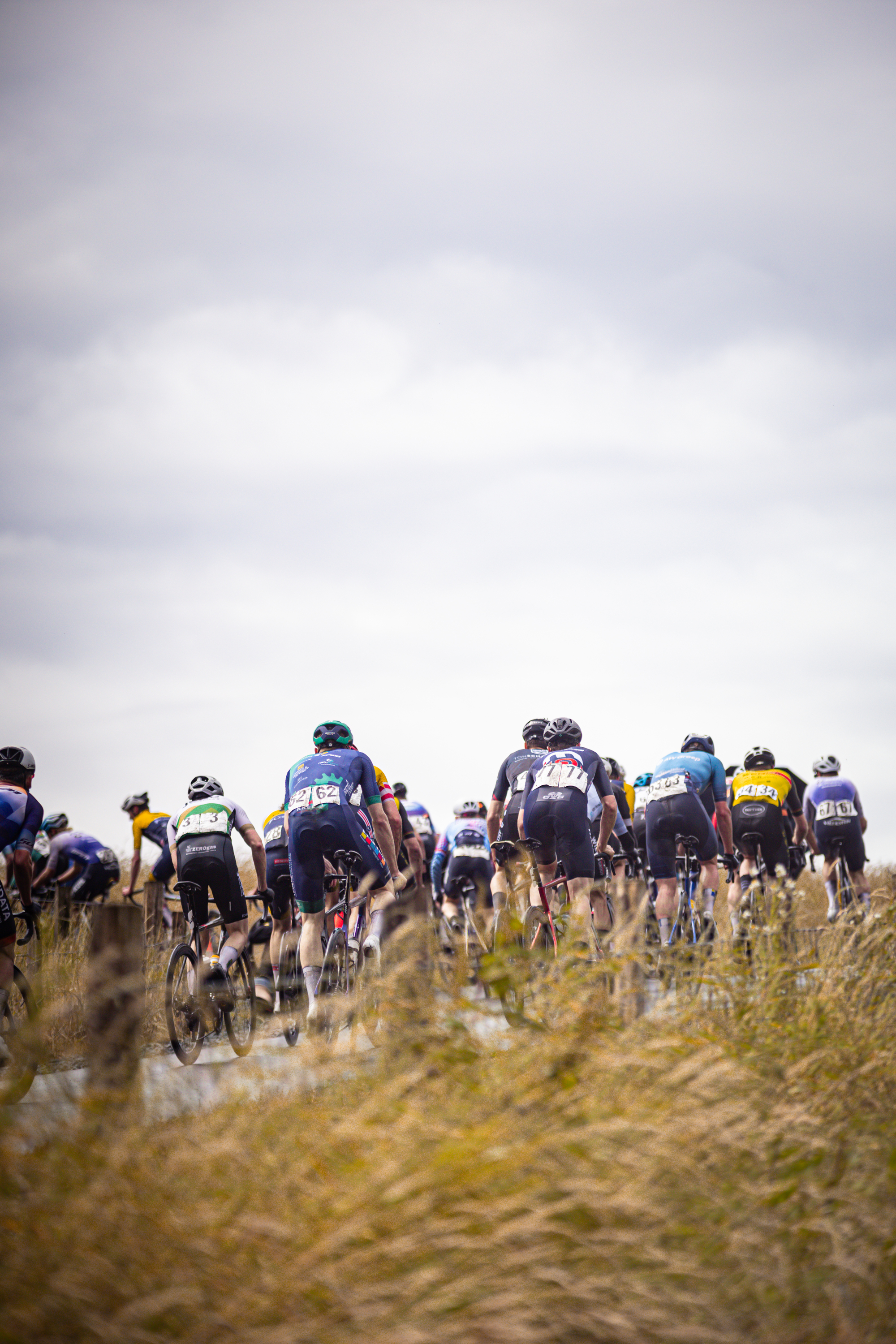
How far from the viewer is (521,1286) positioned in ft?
8.81

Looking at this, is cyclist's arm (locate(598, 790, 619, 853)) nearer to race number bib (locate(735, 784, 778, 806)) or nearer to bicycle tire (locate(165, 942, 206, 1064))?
race number bib (locate(735, 784, 778, 806))

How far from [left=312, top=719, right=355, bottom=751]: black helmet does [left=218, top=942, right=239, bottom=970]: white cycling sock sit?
5.63 feet

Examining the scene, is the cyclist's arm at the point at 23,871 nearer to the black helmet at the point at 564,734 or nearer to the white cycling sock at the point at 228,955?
the white cycling sock at the point at 228,955

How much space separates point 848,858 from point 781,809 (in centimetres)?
302

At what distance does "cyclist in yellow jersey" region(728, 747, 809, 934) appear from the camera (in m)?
12.5

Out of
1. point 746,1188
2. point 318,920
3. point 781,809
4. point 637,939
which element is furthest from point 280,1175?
point 781,809

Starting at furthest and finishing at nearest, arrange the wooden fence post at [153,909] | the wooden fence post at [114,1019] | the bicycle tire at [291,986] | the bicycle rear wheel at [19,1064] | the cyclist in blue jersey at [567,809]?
the wooden fence post at [153,909], the cyclist in blue jersey at [567,809], the bicycle tire at [291,986], the wooden fence post at [114,1019], the bicycle rear wheel at [19,1064]

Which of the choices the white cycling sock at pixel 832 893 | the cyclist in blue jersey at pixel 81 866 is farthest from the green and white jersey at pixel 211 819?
the white cycling sock at pixel 832 893

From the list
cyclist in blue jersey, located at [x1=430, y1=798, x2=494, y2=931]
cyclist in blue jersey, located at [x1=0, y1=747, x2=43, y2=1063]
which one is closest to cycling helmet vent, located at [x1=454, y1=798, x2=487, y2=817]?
cyclist in blue jersey, located at [x1=430, y1=798, x2=494, y2=931]

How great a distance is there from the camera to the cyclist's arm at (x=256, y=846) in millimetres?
8164

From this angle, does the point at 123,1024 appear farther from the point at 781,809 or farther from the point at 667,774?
the point at 781,809

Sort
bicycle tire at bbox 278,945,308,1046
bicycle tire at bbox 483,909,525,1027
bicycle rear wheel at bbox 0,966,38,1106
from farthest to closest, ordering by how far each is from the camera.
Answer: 1. bicycle tire at bbox 278,945,308,1046
2. bicycle tire at bbox 483,909,525,1027
3. bicycle rear wheel at bbox 0,966,38,1106

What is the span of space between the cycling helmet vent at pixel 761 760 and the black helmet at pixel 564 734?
383cm

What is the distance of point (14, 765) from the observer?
7344 millimetres
